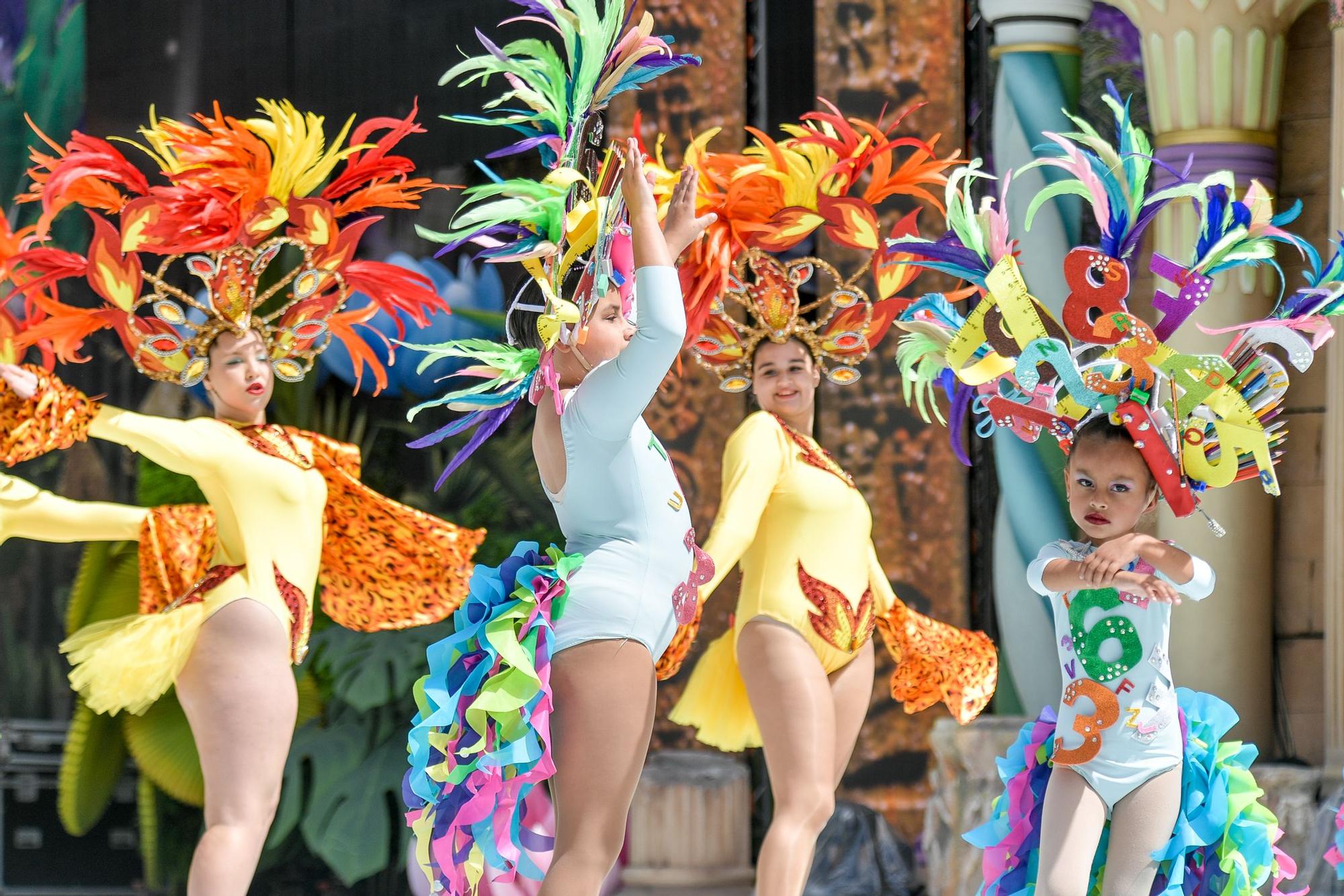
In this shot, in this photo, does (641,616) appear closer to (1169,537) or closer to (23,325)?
(23,325)

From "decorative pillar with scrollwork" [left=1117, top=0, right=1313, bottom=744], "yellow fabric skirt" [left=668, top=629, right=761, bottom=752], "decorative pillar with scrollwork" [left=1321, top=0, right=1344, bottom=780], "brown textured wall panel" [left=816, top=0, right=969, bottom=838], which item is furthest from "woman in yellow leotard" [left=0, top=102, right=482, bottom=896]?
"decorative pillar with scrollwork" [left=1321, top=0, right=1344, bottom=780]

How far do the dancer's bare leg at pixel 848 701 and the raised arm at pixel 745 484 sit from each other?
0.37 m

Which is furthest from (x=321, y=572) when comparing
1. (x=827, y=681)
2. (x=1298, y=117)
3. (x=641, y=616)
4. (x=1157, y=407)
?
(x=1298, y=117)

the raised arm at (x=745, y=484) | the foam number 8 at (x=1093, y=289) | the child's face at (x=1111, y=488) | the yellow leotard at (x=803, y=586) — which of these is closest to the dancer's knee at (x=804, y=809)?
the yellow leotard at (x=803, y=586)

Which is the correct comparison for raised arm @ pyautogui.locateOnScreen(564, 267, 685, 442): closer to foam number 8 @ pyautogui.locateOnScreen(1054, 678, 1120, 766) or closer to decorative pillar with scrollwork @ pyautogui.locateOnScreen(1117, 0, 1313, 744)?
foam number 8 @ pyautogui.locateOnScreen(1054, 678, 1120, 766)

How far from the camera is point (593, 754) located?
3.11 metres

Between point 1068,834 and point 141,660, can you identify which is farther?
point 141,660

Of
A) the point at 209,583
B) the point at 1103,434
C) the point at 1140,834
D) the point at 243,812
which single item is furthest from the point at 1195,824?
the point at 209,583

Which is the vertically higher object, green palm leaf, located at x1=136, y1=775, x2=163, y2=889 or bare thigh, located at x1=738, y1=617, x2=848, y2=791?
bare thigh, located at x1=738, y1=617, x2=848, y2=791

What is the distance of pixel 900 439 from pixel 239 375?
2.21 m

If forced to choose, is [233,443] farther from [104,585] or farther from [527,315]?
[104,585]

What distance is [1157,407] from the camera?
358cm

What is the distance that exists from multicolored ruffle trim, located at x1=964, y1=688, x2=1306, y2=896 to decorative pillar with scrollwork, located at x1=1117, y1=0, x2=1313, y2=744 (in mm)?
1699

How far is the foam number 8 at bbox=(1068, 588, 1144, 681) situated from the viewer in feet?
11.5
